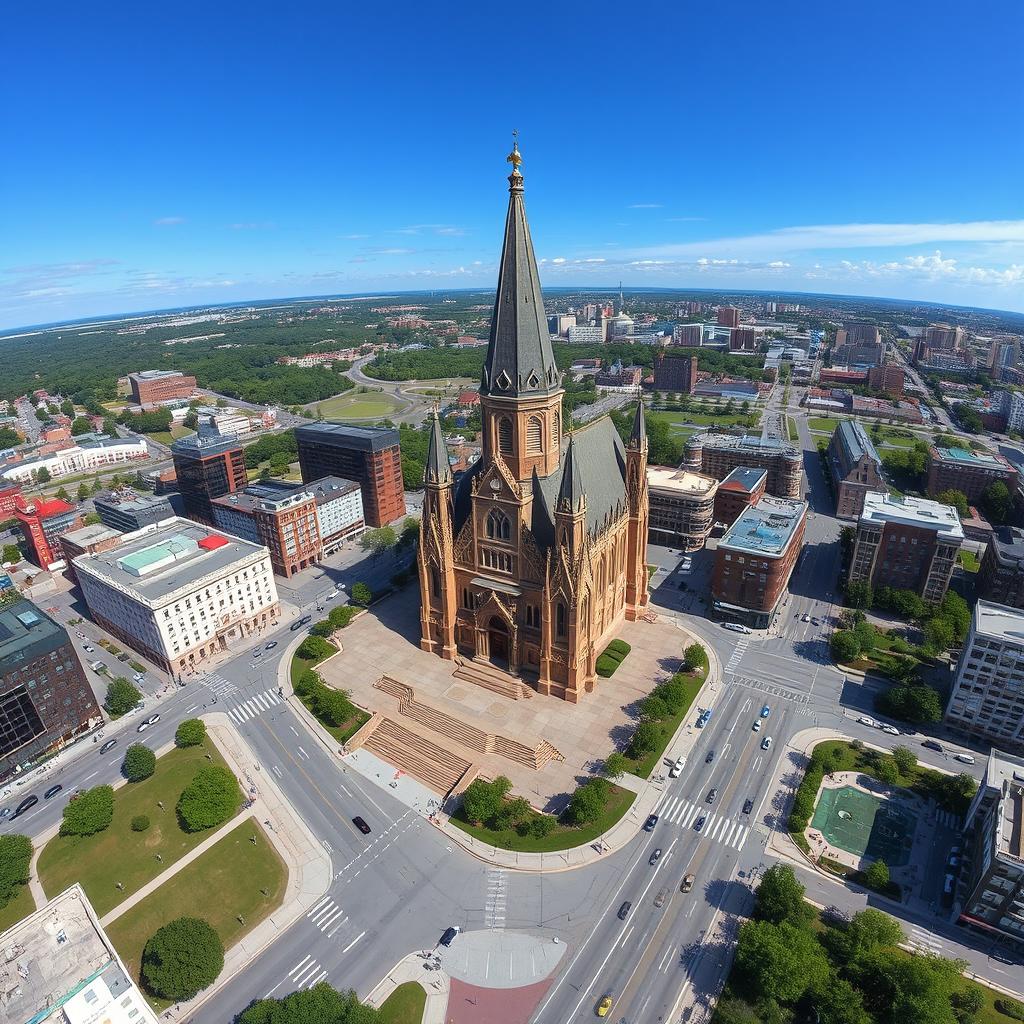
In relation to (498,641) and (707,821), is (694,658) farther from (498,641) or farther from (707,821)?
(498,641)

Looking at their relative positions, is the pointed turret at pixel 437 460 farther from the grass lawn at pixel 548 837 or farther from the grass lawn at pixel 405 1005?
the grass lawn at pixel 405 1005

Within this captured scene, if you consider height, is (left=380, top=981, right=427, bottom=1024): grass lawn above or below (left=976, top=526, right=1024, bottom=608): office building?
below

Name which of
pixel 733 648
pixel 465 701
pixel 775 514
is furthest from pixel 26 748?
pixel 775 514

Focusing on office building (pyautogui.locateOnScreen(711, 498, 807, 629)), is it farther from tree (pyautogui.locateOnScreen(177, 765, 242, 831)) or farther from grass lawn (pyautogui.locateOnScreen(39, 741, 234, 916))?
grass lawn (pyautogui.locateOnScreen(39, 741, 234, 916))

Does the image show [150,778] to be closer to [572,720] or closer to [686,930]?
[572,720]

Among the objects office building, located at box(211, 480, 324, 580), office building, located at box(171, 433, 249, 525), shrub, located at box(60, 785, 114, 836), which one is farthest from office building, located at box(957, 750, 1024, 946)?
office building, located at box(171, 433, 249, 525)

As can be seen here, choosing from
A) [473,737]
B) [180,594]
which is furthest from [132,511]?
[473,737]
